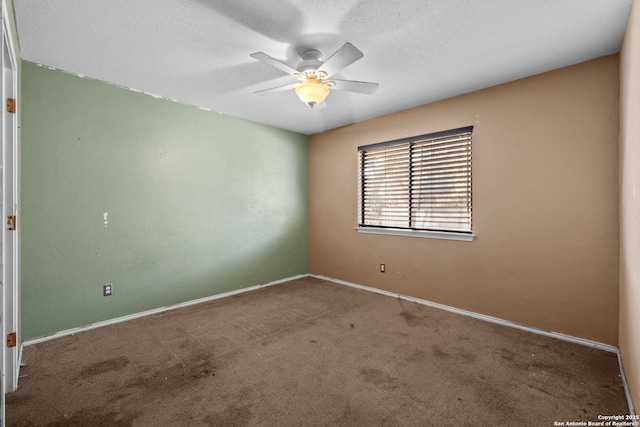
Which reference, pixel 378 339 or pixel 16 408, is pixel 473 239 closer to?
pixel 378 339

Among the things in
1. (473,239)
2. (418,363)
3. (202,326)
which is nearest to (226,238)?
(202,326)

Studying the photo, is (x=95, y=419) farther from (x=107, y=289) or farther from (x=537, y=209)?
(x=537, y=209)

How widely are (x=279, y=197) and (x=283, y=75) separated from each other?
213 centimetres

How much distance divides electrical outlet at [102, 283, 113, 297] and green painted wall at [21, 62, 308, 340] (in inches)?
1.8

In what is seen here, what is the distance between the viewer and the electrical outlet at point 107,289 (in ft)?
9.65

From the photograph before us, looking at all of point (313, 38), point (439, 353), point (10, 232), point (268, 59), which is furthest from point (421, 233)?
point (10, 232)

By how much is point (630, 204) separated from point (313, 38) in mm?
2430

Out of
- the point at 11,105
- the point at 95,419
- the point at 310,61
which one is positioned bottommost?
the point at 95,419

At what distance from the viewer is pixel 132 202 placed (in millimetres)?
3129

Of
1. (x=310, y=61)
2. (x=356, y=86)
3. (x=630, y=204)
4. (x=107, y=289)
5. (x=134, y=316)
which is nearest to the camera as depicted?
(x=630, y=204)

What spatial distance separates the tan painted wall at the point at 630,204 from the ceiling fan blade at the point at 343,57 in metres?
1.59

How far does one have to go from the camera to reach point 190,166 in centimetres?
357

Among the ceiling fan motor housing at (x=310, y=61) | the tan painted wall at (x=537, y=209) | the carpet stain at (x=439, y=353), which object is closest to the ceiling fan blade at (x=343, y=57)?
the ceiling fan motor housing at (x=310, y=61)

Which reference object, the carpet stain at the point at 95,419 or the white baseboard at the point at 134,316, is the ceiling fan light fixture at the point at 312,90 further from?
the white baseboard at the point at 134,316
